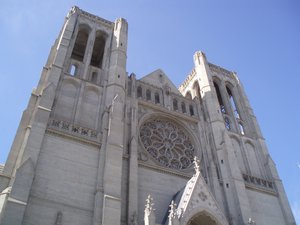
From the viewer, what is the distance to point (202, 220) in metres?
16.2

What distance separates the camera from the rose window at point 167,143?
Answer: 20031 mm

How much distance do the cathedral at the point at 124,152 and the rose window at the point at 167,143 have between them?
0.23 ft

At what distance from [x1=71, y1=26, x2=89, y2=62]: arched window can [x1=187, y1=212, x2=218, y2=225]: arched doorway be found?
51.2 ft

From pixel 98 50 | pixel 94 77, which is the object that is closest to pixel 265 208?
pixel 94 77

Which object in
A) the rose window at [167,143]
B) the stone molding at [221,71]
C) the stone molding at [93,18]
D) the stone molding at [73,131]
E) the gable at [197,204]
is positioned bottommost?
the gable at [197,204]

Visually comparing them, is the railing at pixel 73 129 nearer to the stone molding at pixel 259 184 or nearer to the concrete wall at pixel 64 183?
the concrete wall at pixel 64 183

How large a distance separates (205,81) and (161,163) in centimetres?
1033

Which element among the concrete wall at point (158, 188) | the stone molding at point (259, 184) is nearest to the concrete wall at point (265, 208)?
the stone molding at point (259, 184)

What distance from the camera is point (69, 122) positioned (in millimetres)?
17516

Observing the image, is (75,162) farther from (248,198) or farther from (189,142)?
(248,198)

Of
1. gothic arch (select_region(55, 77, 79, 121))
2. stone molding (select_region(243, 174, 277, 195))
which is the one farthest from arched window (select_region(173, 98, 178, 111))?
gothic arch (select_region(55, 77, 79, 121))

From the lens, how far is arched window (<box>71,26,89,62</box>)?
26047 millimetres

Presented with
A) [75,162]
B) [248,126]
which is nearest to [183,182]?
[75,162]

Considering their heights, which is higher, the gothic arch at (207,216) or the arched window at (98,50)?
the arched window at (98,50)
